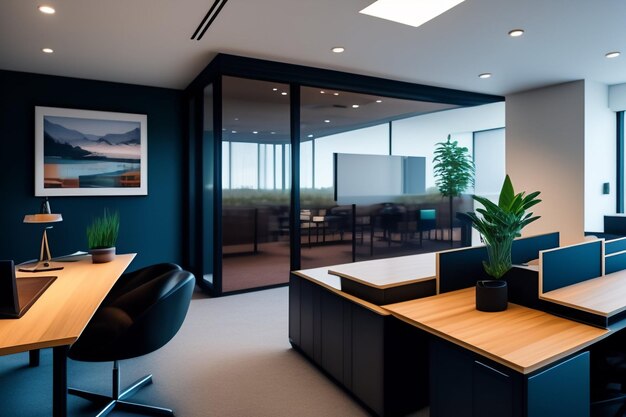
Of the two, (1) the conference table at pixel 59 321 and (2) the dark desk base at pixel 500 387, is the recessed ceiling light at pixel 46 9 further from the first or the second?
(2) the dark desk base at pixel 500 387

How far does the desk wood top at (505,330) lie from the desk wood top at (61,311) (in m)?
1.17

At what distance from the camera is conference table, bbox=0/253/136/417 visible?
1.20 metres

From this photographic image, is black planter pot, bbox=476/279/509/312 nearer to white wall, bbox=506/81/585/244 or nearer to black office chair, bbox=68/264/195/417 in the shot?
black office chair, bbox=68/264/195/417

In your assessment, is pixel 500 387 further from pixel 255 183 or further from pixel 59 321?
pixel 255 183

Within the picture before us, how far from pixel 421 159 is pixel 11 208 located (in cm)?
436

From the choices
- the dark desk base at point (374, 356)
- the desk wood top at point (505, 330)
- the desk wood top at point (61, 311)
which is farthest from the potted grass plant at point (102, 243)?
the desk wood top at point (505, 330)

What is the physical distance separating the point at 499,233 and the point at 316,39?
2.11 metres

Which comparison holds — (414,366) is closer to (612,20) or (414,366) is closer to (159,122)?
(612,20)

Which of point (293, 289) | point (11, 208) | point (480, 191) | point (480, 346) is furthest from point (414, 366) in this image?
point (480, 191)

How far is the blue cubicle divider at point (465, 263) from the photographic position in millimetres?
1844

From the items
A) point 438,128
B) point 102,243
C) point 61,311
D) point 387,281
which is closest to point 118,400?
point 61,311

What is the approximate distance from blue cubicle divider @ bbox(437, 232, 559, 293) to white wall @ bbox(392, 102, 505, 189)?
274cm

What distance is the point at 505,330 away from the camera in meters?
1.40

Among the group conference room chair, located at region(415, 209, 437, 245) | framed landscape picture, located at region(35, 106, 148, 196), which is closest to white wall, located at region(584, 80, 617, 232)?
conference room chair, located at region(415, 209, 437, 245)
